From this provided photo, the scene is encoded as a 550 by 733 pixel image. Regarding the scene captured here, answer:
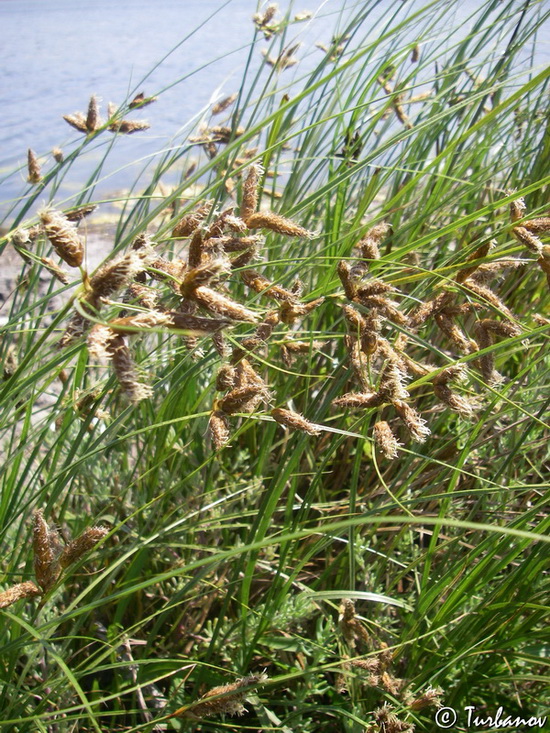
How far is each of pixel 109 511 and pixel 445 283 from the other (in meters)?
1.13

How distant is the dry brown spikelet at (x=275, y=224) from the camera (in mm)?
1134

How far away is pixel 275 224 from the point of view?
45.0 inches

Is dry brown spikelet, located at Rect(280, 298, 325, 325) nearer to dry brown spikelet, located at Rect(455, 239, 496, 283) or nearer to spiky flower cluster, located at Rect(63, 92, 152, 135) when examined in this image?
dry brown spikelet, located at Rect(455, 239, 496, 283)

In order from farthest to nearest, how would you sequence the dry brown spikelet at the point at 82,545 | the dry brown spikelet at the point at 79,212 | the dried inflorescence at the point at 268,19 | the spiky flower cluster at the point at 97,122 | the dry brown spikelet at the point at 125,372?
1. the dried inflorescence at the point at 268,19
2. the spiky flower cluster at the point at 97,122
3. the dry brown spikelet at the point at 79,212
4. the dry brown spikelet at the point at 82,545
5. the dry brown spikelet at the point at 125,372

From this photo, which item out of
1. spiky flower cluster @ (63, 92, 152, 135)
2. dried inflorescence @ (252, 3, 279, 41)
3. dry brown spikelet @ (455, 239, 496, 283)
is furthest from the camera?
dried inflorescence @ (252, 3, 279, 41)

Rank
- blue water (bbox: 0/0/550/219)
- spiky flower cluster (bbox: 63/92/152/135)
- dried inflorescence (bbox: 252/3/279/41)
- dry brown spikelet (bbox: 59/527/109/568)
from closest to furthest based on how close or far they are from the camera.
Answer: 1. dry brown spikelet (bbox: 59/527/109/568)
2. spiky flower cluster (bbox: 63/92/152/135)
3. dried inflorescence (bbox: 252/3/279/41)
4. blue water (bbox: 0/0/550/219)

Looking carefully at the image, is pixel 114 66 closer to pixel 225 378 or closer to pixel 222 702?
pixel 225 378

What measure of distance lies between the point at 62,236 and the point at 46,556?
49 centimetres

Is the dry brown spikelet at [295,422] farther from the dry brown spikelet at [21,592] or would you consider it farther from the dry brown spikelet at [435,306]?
the dry brown spikelet at [21,592]

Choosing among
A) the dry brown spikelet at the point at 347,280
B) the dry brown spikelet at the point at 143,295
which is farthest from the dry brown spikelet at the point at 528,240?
the dry brown spikelet at the point at 143,295

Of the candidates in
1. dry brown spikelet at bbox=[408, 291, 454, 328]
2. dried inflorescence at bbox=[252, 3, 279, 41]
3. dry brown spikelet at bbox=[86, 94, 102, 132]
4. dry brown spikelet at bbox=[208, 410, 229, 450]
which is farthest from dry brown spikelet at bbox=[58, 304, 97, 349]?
dried inflorescence at bbox=[252, 3, 279, 41]

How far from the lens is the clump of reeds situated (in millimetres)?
1022

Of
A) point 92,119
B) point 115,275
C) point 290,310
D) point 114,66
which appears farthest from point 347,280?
point 114,66

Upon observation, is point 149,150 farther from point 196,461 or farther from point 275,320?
point 275,320
